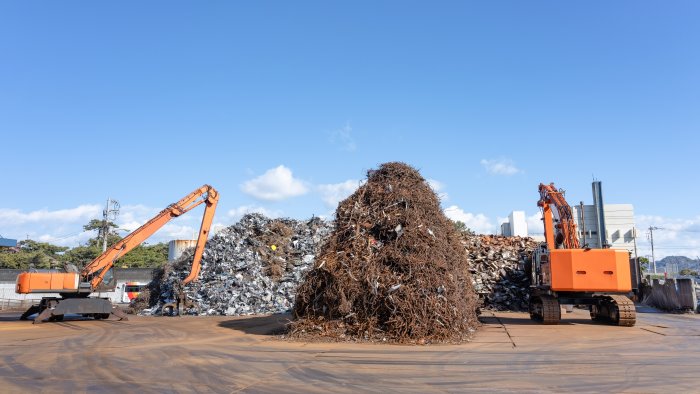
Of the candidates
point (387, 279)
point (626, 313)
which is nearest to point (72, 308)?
point (387, 279)

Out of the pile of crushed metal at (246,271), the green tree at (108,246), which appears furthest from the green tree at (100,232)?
the pile of crushed metal at (246,271)

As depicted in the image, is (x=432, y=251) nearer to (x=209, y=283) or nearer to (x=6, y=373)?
(x=6, y=373)

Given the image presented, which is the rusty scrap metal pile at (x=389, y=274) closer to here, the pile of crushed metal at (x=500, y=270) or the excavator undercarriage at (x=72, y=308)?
the pile of crushed metal at (x=500, y=270)

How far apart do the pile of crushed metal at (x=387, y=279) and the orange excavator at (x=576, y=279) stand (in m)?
2.93

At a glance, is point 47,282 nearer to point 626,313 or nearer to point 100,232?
point 626,313

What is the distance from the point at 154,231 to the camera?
21.1 metres

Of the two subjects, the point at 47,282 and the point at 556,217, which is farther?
the point at 47,282

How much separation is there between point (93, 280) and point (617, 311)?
1925cm

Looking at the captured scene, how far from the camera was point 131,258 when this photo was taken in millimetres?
56188

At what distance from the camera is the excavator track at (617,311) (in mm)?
14336

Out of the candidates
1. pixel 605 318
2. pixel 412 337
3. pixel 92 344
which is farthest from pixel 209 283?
pixel 605 318

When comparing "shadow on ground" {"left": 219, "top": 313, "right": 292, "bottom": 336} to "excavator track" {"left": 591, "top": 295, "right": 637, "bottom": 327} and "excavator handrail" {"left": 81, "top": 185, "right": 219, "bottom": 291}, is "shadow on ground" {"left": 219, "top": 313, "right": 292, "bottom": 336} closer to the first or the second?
"excavator handrail" {"left": 81, "top": 185, "right": 219, "bottom": 291}

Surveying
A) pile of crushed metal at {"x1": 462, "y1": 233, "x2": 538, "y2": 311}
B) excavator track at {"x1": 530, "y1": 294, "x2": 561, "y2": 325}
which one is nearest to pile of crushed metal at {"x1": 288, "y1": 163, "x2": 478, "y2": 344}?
excavator track at {"x1": 530, "y1": 294, "x2": 561, "y2": 325}

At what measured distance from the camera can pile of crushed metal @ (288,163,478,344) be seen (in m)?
11.2
